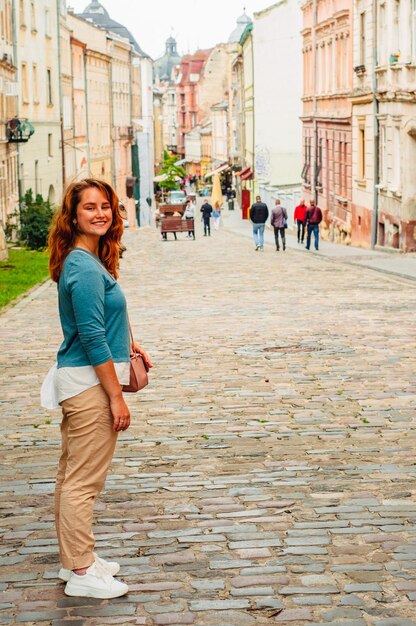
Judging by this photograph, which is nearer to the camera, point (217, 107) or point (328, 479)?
point (328, 479)

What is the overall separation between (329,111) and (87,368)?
4268cm

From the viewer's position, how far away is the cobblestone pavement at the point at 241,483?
5.58 metres

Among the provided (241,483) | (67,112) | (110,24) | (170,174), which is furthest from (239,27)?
(241,483)

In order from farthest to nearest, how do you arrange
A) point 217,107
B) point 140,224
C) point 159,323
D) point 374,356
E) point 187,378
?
point 217,107, point 140,224, point 159,323, point 374,356, point 187,378

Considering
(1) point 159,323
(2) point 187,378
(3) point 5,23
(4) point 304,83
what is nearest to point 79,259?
(2) point 187,378

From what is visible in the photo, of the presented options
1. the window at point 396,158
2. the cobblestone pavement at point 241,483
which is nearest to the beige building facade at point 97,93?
the window at point 396,158

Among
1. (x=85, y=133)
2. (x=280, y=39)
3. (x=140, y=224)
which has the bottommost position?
(x=140, y=224)

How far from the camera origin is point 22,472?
8.21 m

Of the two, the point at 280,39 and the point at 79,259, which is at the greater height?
the point at 280,39

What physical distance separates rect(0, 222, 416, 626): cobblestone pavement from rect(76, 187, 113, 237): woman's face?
1666 millimetres

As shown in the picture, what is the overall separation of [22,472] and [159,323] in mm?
9086

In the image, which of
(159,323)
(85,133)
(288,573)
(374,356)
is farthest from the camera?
(85,133)

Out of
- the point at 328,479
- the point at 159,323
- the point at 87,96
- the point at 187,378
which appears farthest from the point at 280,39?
the point at 328,479

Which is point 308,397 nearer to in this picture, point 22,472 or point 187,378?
point 187,378
